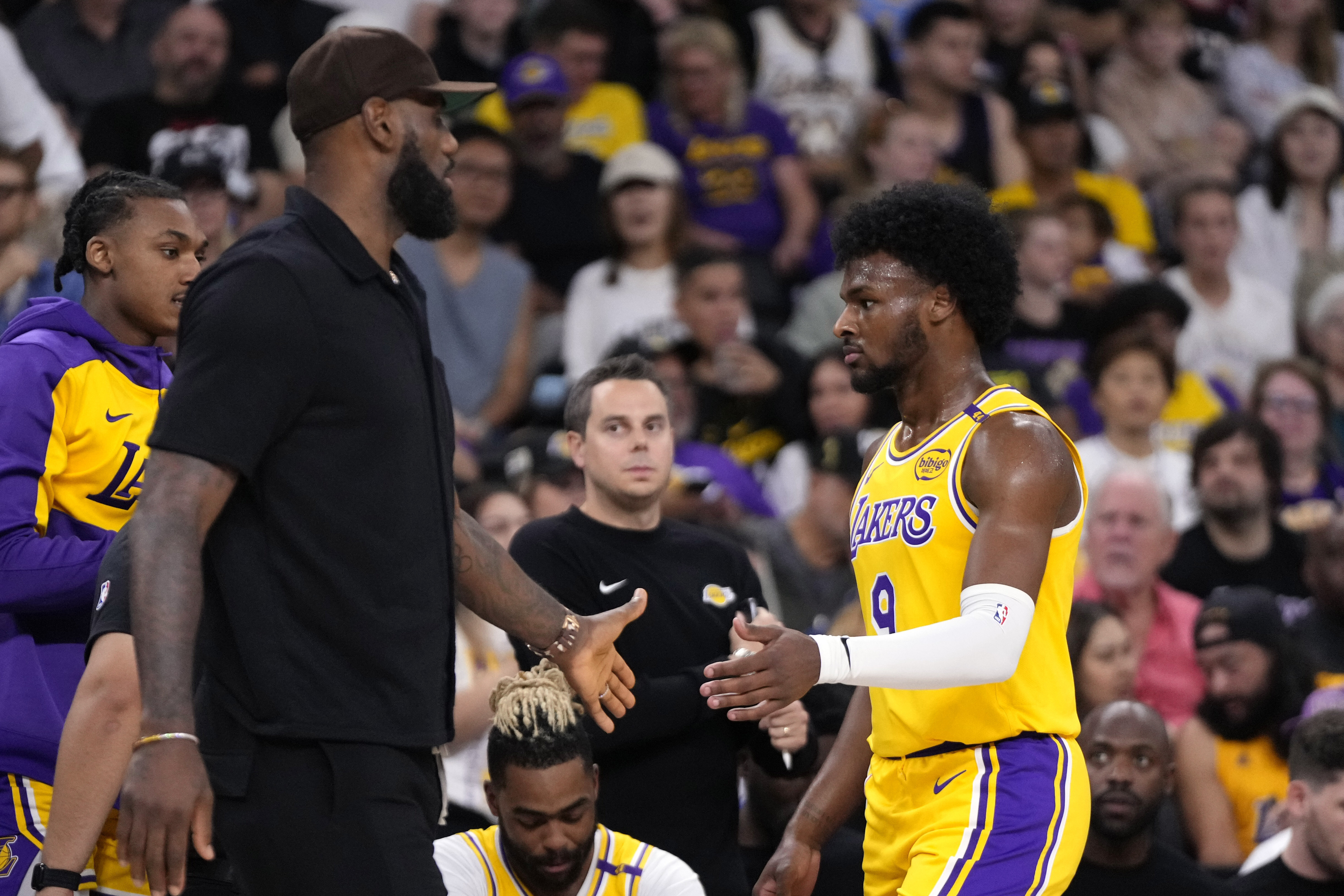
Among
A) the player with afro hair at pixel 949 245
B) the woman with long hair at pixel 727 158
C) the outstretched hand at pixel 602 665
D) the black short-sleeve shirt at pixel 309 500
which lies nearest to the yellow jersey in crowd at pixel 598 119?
the woman with long hair at pixel 727 158

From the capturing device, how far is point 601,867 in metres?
4.60

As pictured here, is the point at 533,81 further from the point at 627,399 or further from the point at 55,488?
the point at 55,488

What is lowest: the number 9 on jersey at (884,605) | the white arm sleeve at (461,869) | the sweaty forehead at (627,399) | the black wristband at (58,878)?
the white arm sleeve at (461,869)

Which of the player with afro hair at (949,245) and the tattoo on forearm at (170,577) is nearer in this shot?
the tattoo on forearm at (170,577)

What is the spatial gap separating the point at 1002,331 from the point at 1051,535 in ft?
2.03

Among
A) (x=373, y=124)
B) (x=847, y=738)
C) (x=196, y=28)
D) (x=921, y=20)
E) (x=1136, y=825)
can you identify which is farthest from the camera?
(x=921, y=20)

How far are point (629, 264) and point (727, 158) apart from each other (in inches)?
46.0

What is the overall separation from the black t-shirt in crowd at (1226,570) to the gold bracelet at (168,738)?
568cm

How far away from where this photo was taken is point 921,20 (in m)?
10.2

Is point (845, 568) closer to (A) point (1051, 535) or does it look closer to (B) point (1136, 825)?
(B) point (1136, 825)

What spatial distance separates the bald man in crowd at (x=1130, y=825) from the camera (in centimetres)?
536

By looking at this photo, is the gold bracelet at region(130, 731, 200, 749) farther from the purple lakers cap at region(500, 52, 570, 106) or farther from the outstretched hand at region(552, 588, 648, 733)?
the purple lakers cap at region(500, 52, 570, 106)

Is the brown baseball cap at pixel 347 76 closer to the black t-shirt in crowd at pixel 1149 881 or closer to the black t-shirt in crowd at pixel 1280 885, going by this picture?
the black t-shirt in crowd at pixel 1149 881

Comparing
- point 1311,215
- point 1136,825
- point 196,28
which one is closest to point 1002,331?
point 1136,825
